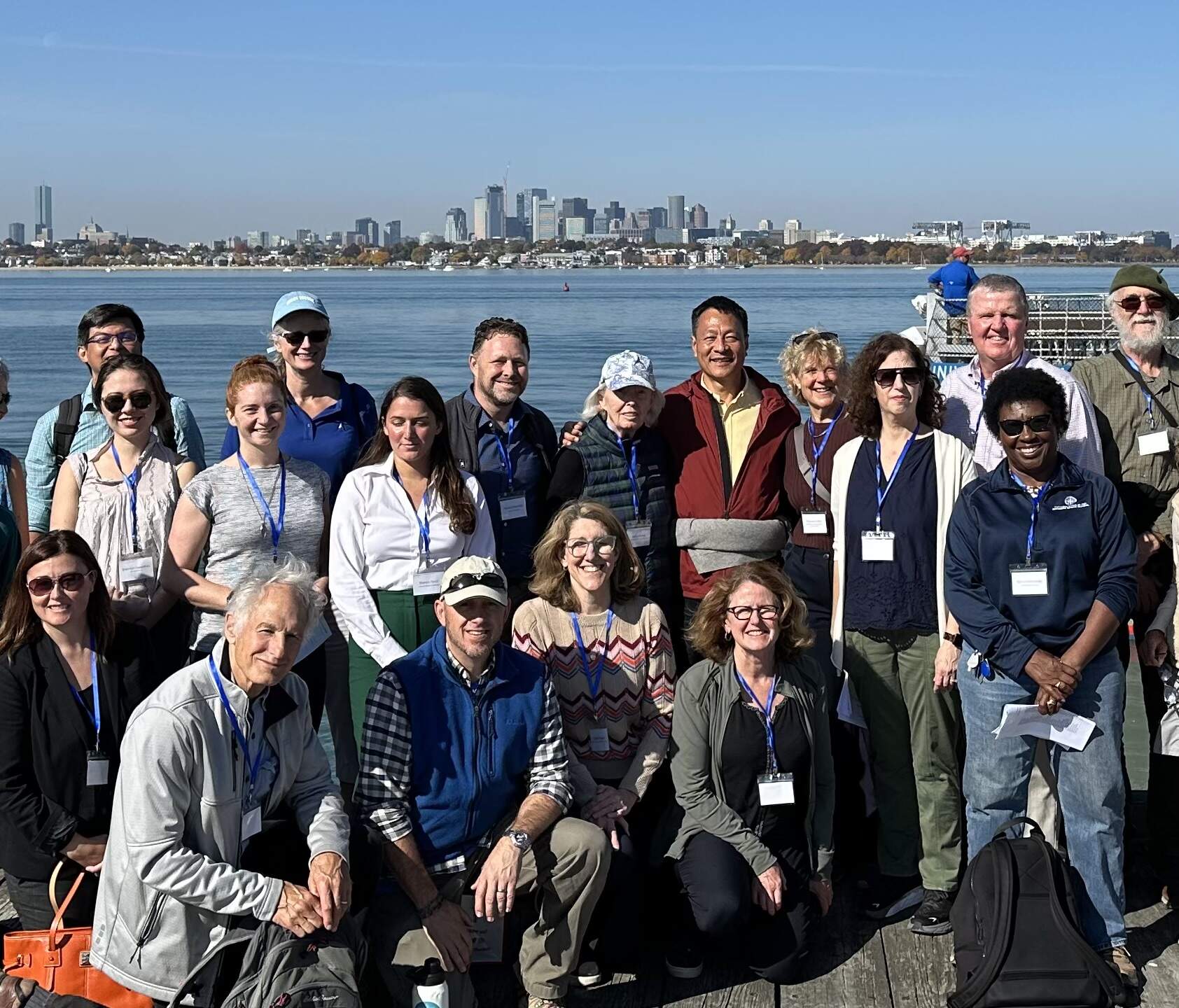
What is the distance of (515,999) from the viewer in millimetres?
3811

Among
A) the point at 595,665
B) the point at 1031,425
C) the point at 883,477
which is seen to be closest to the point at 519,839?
the point at 595,665

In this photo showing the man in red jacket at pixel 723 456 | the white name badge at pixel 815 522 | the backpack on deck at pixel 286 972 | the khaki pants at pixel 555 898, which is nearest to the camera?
the backpack on deck at pixel 286 972

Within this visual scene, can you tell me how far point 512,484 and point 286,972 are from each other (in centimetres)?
197

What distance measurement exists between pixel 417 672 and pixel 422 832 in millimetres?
438

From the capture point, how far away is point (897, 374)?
13.3ft

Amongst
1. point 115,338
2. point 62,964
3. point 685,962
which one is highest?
point 115,338

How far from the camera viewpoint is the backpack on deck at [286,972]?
3.14 m

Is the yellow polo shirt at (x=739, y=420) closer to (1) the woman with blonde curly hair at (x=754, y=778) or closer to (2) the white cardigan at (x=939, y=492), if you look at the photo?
(2) the white cardigan at (x=939, y=492)

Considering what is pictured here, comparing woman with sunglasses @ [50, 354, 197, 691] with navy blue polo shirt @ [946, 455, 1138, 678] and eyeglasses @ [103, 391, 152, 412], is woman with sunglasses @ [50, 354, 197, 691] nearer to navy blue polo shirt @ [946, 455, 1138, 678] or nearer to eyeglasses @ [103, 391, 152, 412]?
eyeglasses @ [103, 391, 152, 412]

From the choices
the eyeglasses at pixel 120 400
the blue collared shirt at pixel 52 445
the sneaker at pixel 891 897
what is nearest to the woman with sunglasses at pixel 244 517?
the eyeglasses at pixel 120 400

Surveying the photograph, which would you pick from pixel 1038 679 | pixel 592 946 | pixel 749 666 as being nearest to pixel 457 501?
pixel 749 666

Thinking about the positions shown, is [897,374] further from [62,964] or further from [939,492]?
[62,964]

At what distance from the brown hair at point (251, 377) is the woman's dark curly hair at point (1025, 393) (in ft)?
7.21

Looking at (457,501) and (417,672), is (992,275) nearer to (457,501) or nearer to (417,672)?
(457,501)
